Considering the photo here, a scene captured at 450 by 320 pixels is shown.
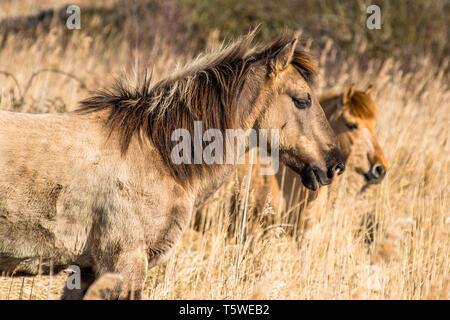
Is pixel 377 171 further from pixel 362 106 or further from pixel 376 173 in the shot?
pixel 362 106

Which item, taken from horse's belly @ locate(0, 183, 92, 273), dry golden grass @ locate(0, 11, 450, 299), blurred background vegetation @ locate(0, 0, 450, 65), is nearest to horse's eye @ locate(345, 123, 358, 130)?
dry golden grass @ locate(0, 11, 450, 299)

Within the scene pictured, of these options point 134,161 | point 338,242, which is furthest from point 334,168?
point 338,242

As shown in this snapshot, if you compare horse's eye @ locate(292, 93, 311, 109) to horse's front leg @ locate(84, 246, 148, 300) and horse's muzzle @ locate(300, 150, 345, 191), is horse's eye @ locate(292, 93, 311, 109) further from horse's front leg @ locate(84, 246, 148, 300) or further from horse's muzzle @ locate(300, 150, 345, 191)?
horse's front leg @ locate(84, 246, 148, 300)

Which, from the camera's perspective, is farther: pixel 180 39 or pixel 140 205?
pixel 180 39

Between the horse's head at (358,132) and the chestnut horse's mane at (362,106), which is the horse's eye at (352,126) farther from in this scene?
the chestnut horse's mane at (362,106)

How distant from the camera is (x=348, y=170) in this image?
18.8 ft

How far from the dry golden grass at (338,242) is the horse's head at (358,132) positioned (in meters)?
0.35

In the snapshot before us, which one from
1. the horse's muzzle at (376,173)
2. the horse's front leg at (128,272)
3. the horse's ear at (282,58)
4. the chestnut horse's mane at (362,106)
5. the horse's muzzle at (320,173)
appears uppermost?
the chestnut horse's mane at (362,106)

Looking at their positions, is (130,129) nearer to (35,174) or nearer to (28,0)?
(35,174)

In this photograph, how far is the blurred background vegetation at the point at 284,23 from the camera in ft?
35.1

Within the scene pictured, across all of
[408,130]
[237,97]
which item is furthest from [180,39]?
[237,97]

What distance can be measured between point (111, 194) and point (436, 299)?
78.7 inches

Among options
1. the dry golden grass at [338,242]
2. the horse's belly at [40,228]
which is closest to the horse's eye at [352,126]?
the dry golden grass at [338,242]
